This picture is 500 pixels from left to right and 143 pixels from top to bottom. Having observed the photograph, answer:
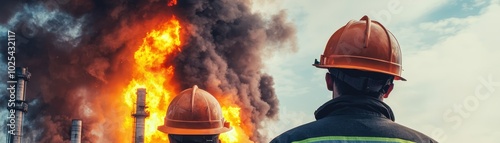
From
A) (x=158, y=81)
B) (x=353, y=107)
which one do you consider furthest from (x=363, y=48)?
(x=158, y=81)

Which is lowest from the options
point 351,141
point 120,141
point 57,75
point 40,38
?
point 351,141

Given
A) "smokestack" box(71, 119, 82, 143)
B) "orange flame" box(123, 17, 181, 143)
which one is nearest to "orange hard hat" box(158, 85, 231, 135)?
"orange flame" box(123, 17, 181, 143)

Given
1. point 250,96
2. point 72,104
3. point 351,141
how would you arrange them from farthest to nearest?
1. point 72,104
2. point 250,96
3. point 351,141

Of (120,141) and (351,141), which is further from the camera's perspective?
(120,141)

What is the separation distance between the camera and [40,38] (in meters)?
41.2

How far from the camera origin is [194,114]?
629 centimetres

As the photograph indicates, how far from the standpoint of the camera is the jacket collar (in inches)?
120

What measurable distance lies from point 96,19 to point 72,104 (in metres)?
6.68

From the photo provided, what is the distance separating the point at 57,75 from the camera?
4144cm

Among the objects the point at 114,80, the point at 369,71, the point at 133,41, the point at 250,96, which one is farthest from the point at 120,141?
the point at 369,71

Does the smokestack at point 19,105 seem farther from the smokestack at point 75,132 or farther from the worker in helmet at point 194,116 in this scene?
the worker in helmet at point 194,116

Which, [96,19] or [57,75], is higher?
[96,19]

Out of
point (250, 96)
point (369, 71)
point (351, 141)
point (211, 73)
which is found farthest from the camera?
point (250, 96)

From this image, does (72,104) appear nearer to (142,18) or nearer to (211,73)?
(142,18)
